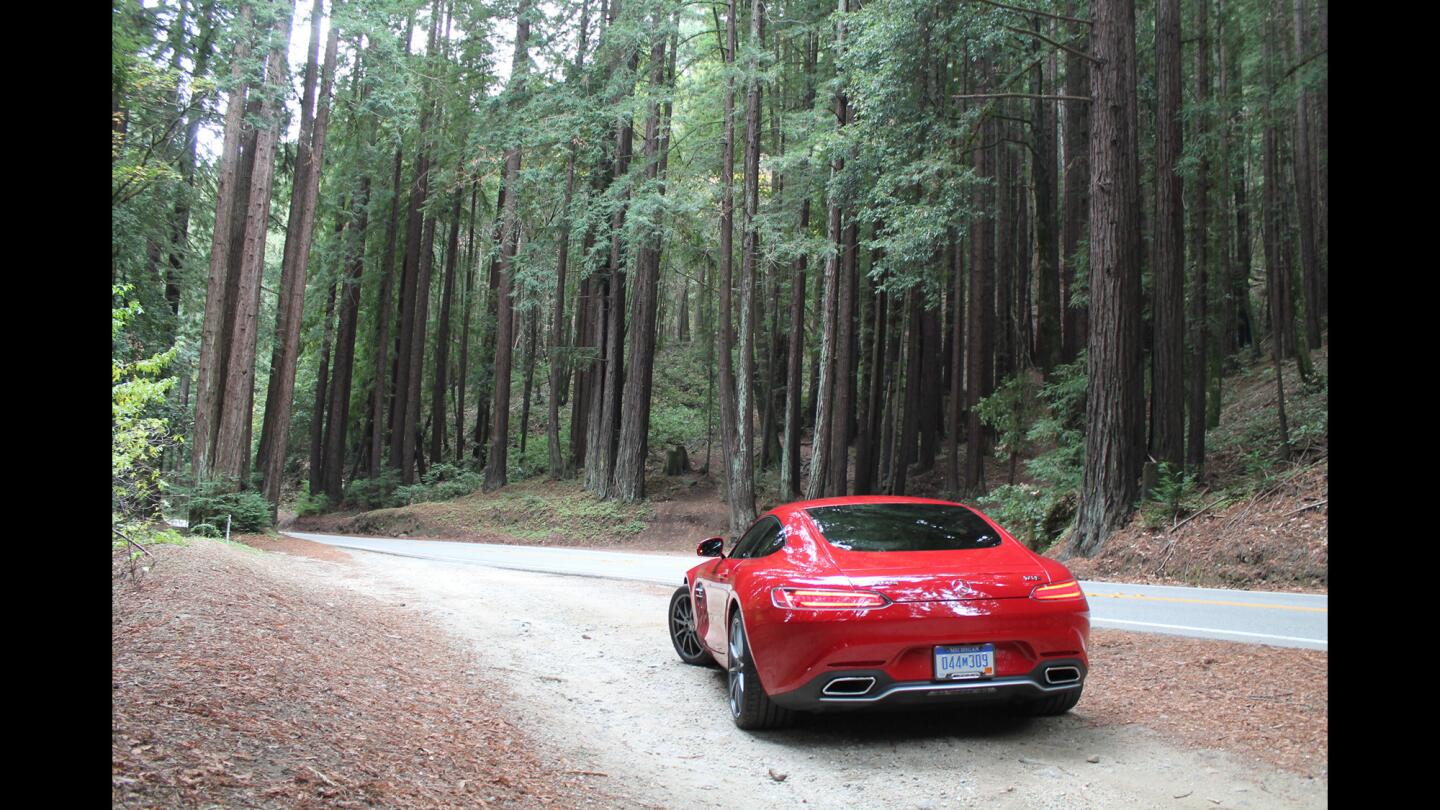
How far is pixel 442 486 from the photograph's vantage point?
35656mm

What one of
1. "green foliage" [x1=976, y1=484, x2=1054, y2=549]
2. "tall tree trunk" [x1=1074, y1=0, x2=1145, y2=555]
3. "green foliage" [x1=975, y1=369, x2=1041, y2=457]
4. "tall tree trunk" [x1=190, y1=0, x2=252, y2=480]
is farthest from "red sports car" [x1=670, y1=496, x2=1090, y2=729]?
"tall tree trunk" [x1=190, y1=0, x2=252, y2=480]

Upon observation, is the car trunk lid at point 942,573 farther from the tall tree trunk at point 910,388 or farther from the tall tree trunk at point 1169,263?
Answer: the tall tree trunk at point 910,388

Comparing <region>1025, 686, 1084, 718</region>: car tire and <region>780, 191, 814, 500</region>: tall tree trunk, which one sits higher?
<region>780, 191, 814, 500</region>: tall tree trunk

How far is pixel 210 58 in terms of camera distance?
2061 centimetres

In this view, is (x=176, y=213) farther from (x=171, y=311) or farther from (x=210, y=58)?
(x=210, y=58)

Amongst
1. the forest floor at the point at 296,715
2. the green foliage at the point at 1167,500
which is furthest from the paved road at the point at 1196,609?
the forest floor at the point at 296,715

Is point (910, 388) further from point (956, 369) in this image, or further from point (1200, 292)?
point (1200, 292)

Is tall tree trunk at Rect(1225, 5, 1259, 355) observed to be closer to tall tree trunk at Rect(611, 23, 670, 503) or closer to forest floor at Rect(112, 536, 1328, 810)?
tall tree trunk at Rect(611, 23, 670, 503)

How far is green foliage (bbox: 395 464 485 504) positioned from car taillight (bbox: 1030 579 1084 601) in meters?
31.1

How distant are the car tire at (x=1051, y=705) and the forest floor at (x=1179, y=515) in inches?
71.0

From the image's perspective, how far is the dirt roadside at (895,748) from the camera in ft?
15.5

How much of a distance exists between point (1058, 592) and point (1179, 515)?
1073 cm

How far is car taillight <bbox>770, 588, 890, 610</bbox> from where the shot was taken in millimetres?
5266
